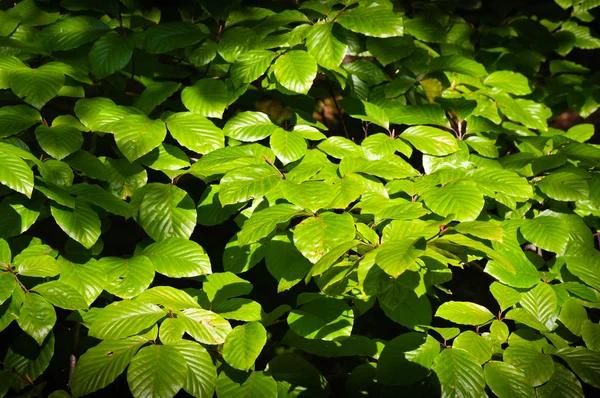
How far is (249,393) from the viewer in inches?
59.3

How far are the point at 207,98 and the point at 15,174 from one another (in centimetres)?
74

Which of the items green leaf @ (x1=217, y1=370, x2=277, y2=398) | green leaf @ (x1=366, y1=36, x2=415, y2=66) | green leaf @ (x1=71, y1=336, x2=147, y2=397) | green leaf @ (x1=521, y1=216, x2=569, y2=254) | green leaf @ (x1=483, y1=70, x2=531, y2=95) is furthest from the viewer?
green leaf @ (x1=483, y1=70, x2=531, y2=95)

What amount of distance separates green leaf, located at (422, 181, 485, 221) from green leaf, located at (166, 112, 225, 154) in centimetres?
76

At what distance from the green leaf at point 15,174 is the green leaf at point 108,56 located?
0.59 m

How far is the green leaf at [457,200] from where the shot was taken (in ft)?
4.94

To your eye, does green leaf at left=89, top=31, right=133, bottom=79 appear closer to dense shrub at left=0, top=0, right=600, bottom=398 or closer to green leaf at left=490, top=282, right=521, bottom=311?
dense shrub at left=0, top=0, right=600, bottom=398

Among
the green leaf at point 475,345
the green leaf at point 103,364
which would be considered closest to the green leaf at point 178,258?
the green leaf at point 103,364

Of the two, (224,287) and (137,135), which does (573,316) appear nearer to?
(224,287)

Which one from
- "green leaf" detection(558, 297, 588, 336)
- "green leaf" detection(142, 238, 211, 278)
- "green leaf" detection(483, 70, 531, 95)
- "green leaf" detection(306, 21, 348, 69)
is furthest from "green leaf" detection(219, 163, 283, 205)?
A: "green leaf" detection(483, 70, 531, 95)

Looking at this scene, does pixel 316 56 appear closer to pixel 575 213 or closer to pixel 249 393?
pixel 249 393

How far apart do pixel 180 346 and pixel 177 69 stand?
1270 millimetres

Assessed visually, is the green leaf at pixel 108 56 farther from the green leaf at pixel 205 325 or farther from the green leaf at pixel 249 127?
the green leaf at pixel 205 325

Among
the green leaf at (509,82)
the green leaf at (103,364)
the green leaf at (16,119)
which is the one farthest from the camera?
the green leaf at (509,82)

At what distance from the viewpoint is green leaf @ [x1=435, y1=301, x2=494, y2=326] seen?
5.57ft
